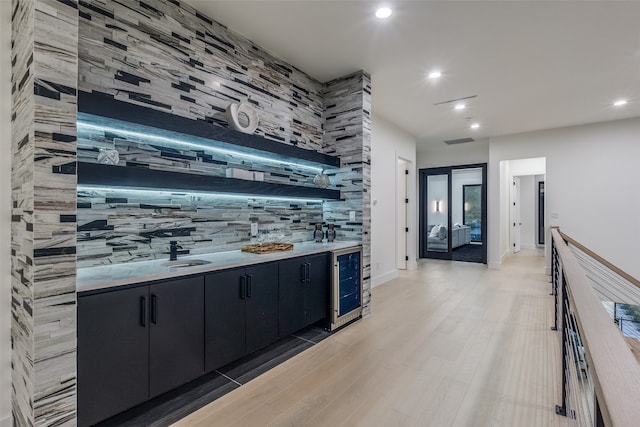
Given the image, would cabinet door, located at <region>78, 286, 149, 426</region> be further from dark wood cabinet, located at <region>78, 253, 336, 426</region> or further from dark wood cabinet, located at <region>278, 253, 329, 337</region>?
dark wood cabinet, located at <region>278, 253, 329, 337</region>

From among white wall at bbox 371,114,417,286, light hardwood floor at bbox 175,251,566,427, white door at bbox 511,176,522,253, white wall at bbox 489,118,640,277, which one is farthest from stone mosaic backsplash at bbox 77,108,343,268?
white door at bbox 511,176,522,253

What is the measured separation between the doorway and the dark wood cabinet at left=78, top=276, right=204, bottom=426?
6851mm

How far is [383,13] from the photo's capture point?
262 cm

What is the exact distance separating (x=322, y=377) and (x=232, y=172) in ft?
6.26

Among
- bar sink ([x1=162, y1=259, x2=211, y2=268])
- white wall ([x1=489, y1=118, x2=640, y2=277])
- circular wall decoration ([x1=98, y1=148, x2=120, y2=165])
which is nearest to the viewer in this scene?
circular wall decoration ([x1=98, y1=148, x2=120, y2=165])

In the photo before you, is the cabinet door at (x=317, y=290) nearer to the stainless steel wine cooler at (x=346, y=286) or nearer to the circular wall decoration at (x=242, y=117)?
the stainless steel wine cooler at (x=346, y=286)

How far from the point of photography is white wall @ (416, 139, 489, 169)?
7.24m

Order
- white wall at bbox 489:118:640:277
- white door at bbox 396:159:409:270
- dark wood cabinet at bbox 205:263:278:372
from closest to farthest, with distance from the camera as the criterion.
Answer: dark wood cabinet at bbox 205:263:278:372 → white wall at bbox 489:118:640:277 → white door at bbox 396:159:409:270

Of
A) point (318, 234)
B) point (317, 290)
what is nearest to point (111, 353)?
point (317, 290)

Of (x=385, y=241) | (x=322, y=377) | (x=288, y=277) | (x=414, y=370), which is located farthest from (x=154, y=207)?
(x=385, y=241)

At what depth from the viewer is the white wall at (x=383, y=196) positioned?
5195mm

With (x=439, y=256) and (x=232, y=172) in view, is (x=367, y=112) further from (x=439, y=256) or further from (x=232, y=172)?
(x=439, y=256)

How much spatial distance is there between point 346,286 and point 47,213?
8.89 feet

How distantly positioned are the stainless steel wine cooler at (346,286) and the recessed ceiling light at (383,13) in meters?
2.31
